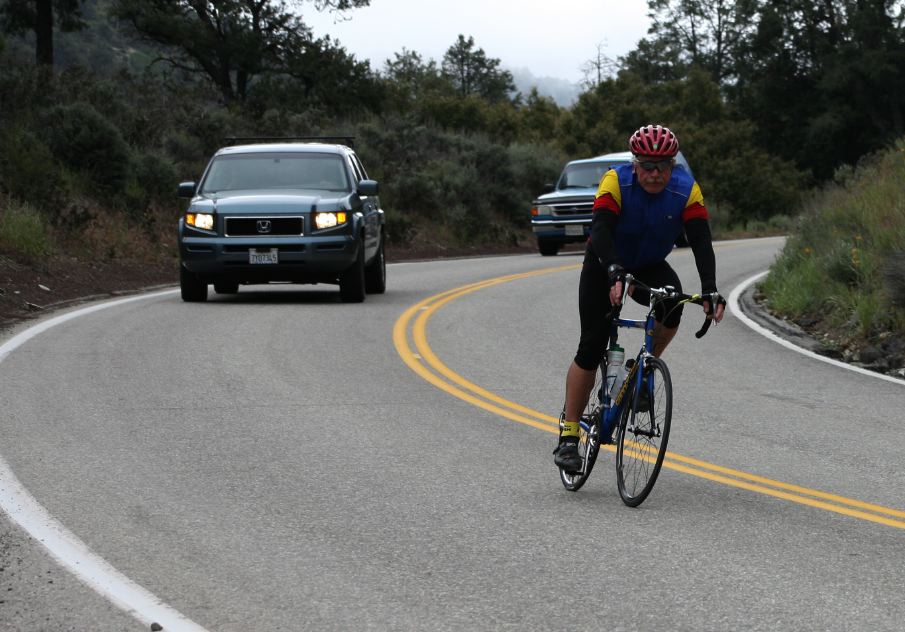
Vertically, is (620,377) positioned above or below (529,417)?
above

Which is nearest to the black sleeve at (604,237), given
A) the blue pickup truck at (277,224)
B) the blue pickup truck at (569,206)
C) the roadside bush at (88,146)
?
the blue pickup truck at (277,224)

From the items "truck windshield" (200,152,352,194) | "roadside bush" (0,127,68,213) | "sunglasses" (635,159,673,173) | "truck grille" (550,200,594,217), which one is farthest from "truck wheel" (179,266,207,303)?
"truck grille" (550,200,594,217)

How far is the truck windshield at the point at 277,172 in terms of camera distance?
17969 mm

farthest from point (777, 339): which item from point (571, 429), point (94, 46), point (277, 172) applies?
point (94, 46)

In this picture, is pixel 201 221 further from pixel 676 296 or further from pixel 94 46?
pixel 94 46

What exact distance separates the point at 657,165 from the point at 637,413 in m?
1.20

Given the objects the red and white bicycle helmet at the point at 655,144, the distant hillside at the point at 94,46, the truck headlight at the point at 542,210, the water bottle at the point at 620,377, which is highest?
the distant hillside at the point at 94,46

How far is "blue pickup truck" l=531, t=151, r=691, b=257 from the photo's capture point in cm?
2928

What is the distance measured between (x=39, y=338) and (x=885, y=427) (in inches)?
315

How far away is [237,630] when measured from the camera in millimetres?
4891

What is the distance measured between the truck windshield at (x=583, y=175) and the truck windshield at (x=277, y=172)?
41.4 feet

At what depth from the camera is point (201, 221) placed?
56.0ft

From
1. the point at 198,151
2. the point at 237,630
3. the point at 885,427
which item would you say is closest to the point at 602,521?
the point at 237,630

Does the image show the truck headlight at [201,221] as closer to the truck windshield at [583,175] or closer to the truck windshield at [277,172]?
the truck windshield at [277,172]
